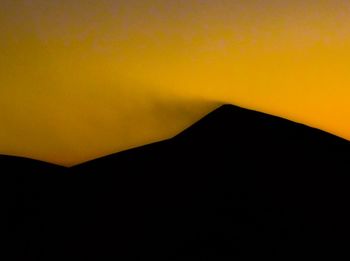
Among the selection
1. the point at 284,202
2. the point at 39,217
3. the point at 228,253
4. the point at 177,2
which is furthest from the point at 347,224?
the point at 39,217

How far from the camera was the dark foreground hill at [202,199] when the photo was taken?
818mm

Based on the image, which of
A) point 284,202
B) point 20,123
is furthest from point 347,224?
point 20,123

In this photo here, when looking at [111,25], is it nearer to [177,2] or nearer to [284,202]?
[177,2]

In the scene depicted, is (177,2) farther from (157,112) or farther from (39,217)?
(39,217)

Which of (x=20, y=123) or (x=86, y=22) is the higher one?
(x=86, y=22)

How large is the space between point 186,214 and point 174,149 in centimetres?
17

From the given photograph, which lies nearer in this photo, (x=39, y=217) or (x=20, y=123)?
(x=39, y=217)

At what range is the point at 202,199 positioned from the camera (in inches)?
34.7

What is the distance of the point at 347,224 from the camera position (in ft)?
2.62

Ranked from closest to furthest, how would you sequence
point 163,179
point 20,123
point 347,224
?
point 347,224 → point 163,179 → point 20,123

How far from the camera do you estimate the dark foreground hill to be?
82 centimetres

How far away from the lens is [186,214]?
879mm

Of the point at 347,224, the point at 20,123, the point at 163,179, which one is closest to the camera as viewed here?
the point at 347,224

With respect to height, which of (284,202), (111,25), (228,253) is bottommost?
(228,253)
